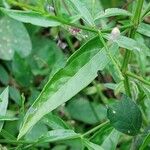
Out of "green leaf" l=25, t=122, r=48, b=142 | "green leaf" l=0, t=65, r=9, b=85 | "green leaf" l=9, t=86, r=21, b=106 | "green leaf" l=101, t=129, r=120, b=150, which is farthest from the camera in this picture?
"green leaf" l=0, t=65, r=9, b=85

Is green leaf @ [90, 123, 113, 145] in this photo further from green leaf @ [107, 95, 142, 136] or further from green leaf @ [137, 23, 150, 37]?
green leaf @ [137, 23, 150, 37]

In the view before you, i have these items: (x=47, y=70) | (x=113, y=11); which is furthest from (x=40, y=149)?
(x=113, y=11)

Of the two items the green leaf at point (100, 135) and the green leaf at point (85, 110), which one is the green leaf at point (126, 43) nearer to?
the green leaf at point (100, 135)

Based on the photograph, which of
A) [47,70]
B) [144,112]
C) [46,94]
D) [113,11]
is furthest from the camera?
[47,70]

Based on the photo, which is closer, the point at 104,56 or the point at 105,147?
the point at 104,56

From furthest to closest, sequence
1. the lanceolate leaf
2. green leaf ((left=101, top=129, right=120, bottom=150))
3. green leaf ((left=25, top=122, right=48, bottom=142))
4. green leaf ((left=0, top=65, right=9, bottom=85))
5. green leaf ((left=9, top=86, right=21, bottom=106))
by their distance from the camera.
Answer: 1. green leaf ((left=0, top=65, right=9, bottom=85))
2. green leaf ((left=9, top=86, right=21, bottom=106))
3. green leaf ((left=25, top=122, right=48, bottom=142))
4. green leaf ((left=101, top=129, right=120, bottom=150))
5. the lanceolate leaf

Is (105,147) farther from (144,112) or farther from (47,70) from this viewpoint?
(47,70)

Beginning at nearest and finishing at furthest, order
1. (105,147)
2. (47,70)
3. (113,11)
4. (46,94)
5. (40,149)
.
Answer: (46,94) < (113,11) < (105,147) < (40,149) < (47,70)

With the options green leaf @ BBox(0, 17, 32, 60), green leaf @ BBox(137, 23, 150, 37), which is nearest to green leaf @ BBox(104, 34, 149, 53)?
green leaf @ BBox(137, 23, 150, 37)
